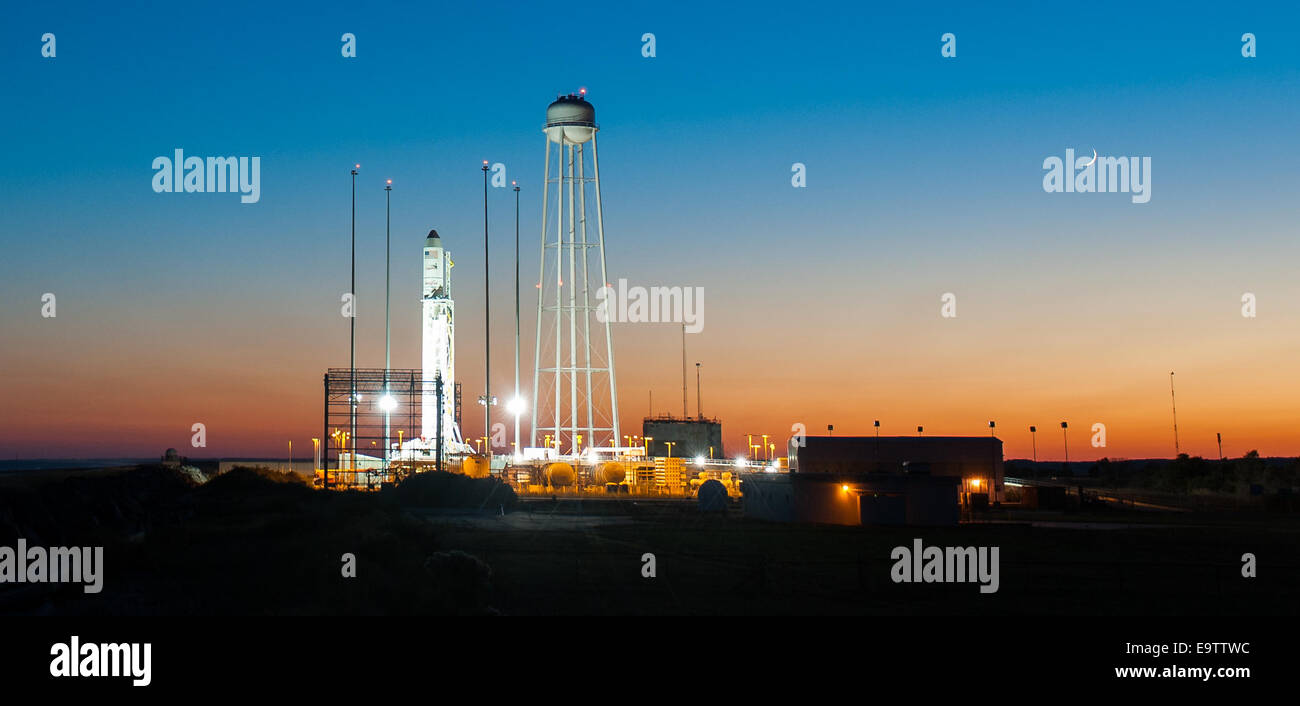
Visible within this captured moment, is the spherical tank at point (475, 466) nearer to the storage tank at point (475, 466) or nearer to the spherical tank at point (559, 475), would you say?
the storage tank at point (475, 466)

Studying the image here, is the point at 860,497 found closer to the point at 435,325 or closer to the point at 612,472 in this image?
the point at 612,472

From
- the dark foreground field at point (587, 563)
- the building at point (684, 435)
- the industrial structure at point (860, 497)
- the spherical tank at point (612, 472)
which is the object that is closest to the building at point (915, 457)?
the industrial structure at point (860, 497)

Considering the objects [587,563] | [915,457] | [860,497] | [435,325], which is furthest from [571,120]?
[587,563]

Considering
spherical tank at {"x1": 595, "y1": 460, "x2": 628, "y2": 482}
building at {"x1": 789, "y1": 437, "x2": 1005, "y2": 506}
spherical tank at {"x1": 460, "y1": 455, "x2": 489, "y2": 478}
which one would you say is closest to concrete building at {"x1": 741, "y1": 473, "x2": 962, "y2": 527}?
building at {"x1": 789, "y1": 437, "x2": 1005, "y2": 506}
